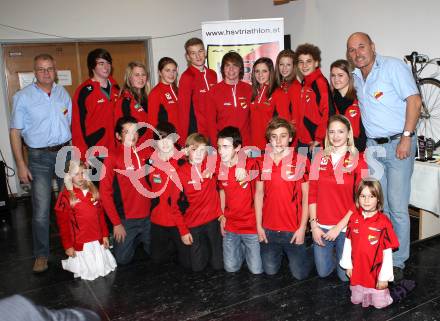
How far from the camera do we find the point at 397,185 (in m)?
2.94

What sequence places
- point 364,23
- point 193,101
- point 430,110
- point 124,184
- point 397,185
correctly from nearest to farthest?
point 397,185 → point 124,184 → point 193,101 → point 430,110 → point 364,23

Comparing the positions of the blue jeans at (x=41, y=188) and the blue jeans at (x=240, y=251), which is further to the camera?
the blue jeans at (x=41, y=188)

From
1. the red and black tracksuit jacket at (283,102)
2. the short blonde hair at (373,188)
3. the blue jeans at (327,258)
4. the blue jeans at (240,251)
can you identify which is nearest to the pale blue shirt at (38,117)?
the blue jeans at (240,251)

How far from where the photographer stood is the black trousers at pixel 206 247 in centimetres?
321

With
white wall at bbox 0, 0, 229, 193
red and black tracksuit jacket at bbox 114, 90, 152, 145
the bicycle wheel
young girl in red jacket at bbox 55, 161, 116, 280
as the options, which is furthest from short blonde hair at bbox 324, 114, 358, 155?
white wall at bbox 0, 0, 229, 193

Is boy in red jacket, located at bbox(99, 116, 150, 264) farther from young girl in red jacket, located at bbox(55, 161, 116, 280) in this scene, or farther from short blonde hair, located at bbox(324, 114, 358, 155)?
short blonde hair, located at bbox(324, 114, 358, 155)

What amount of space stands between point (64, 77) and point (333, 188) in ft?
14.7

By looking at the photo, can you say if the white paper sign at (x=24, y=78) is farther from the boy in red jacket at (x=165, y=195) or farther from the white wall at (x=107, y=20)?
the boy in red jacket at (x=165, y=195)

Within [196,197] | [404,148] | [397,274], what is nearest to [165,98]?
[196,197]

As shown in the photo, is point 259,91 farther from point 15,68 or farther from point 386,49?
point 15,68

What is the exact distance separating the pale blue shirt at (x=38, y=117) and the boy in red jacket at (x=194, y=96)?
102 cm

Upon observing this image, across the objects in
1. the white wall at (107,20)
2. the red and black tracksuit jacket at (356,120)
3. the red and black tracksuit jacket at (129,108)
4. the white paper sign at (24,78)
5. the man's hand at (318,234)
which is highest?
the white wall at (107,20)

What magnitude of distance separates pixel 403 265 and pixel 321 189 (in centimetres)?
83

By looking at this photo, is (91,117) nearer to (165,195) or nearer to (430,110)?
(165,195)
